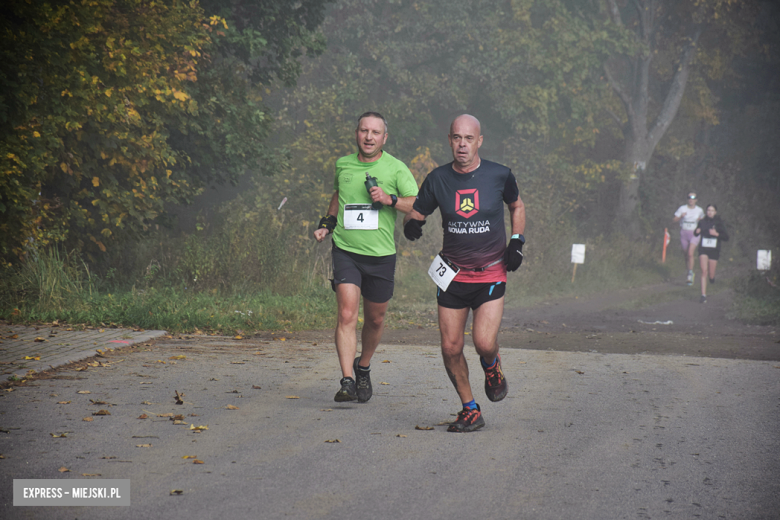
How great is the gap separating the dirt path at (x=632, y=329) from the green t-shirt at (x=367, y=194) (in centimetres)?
401

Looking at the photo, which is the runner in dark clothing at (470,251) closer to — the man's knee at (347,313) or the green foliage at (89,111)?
the man's knee at (347,313)

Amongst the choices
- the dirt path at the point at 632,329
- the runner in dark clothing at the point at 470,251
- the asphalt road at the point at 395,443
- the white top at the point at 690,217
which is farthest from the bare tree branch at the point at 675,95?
the runner in dark clothing at the point at 470,251

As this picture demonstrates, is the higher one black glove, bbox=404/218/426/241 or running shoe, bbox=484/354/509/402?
black glove, bbox=404/218/426/241

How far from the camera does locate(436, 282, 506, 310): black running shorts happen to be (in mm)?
5684

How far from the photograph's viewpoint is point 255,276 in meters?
14.5

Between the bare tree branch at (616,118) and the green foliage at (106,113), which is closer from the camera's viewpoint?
the green foliage at (106,113)

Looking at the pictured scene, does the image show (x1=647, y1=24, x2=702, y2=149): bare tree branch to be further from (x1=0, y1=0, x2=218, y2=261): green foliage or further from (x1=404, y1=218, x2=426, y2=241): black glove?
(x1=404, y1=218, x2=426, y2=241): black glove

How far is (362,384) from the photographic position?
6645 mm

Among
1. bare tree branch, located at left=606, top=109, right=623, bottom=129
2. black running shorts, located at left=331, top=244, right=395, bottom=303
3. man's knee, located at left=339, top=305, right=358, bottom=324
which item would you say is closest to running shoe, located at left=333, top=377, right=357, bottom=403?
man's knee, located at left=339, top=305, right=358, bottom=324

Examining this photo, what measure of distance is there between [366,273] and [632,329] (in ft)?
25.5

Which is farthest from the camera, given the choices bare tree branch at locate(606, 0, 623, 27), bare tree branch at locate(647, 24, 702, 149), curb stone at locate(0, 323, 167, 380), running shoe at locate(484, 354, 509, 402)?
bare tree branch at locate(647, 24, 702, 149)

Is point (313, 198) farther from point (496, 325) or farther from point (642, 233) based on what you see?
point (496, 325)

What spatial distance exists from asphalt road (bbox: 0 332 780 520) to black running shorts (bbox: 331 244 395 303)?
0.90m

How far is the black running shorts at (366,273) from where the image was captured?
660 centimetres
